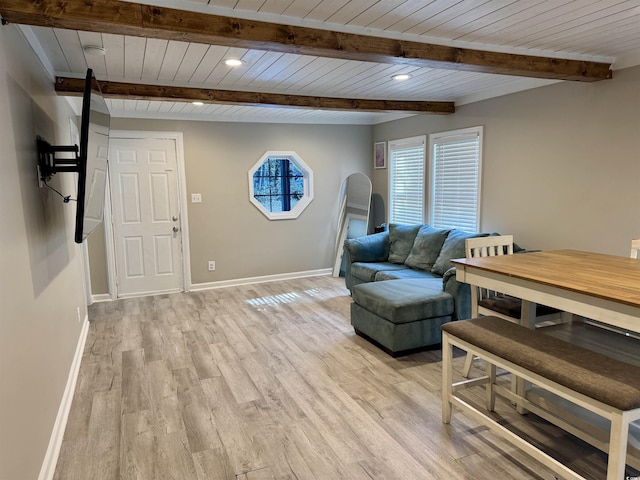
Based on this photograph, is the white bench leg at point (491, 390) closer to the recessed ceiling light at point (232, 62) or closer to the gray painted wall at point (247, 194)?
the recessed ceiling light at point (232, 62)

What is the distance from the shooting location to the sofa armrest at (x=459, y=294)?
3.46 m

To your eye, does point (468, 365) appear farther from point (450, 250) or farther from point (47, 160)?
point (47, 160)

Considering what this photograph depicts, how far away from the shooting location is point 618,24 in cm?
237

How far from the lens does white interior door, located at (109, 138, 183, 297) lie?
16.8 feet

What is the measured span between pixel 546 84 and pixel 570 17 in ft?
5.15

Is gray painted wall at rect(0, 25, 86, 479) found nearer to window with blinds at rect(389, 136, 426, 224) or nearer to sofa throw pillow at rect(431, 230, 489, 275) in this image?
sofa throw pillow at rect(431, 230, 489, 275)

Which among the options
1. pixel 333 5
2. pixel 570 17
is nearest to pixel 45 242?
pixel 333 5

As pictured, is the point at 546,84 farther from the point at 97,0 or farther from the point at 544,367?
the point at 97,0

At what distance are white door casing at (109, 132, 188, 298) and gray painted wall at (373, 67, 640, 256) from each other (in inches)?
143

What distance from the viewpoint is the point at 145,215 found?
528 cm

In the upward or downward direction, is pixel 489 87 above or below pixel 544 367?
above

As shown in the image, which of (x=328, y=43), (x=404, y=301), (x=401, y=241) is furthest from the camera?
(x=401, y=241)

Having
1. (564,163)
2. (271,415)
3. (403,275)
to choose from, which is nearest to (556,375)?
(271,415)

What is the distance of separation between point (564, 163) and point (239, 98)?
295 centimetres
